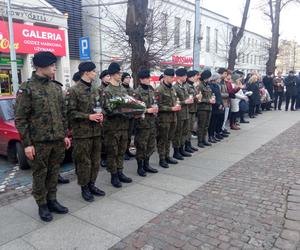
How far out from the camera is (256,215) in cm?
412

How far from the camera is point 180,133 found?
6848 millimetres

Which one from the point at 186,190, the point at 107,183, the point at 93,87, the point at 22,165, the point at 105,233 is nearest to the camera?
the point at 105,233

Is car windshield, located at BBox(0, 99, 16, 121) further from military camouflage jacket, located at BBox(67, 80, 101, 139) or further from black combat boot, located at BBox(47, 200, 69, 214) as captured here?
black combat boot, located at BBox(47, 200, 69, 214)

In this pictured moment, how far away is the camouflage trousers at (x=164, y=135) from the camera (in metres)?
6.29

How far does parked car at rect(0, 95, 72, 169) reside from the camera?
21.6 ft

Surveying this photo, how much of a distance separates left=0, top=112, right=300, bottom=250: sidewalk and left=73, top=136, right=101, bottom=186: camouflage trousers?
17.1 inches

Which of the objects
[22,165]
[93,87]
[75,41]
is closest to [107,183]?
[93,87]

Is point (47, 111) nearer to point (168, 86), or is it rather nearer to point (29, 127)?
point (29, 127)

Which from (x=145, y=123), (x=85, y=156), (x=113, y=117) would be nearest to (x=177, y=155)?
(x=145, y=123)

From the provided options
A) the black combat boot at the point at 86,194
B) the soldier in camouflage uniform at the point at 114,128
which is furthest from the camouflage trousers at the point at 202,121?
the black combat boot at the point at 86,194

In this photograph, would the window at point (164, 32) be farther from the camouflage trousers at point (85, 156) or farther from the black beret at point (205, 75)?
the camouflage trousers at point (85, 156)

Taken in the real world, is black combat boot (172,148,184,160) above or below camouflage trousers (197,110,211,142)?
below

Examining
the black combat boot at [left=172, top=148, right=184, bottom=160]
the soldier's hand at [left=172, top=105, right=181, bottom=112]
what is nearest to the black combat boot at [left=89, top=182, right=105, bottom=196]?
the soldier's hand at [left=172, top=105, right=181, bottom=112]

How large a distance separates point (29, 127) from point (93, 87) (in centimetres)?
118
